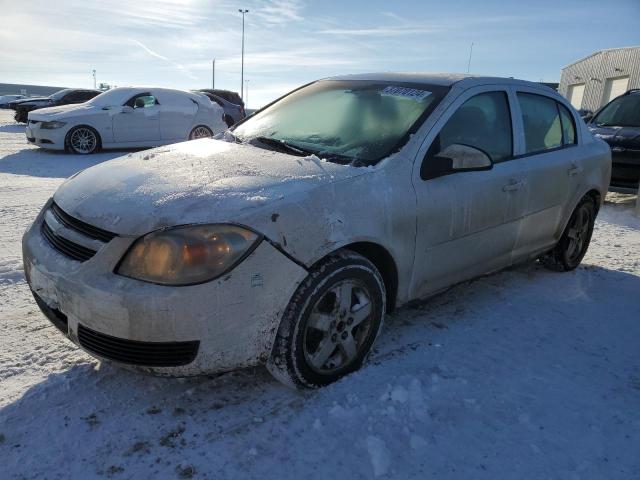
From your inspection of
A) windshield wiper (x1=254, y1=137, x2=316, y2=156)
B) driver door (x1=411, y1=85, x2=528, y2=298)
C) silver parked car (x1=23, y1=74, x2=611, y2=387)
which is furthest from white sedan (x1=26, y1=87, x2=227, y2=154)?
driver door (x1=411, y1=85, x2=528, y2=298)

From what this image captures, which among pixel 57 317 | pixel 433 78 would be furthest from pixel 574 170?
pixel 57 317

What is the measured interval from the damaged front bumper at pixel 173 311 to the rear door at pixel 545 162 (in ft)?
7.04

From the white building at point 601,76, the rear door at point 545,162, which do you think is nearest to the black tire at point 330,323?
the rear door at point 545,162

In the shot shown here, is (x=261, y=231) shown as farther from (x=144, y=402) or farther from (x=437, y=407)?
(x=437, y=407)

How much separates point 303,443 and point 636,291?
10.8 ft

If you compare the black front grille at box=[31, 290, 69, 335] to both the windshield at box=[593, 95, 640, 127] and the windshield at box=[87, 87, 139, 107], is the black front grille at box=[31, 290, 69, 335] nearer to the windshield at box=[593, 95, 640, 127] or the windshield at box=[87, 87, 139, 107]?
the windshield at box=[593, 95, 640, 127]

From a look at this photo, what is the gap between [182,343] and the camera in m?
1.98

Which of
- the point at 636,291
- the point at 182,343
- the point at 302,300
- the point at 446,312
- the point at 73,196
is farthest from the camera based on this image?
the point at 636,291

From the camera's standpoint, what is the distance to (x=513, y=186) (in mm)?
3275

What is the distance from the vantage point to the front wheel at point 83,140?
32.4ft

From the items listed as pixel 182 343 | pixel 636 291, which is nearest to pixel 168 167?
pixel 182 343

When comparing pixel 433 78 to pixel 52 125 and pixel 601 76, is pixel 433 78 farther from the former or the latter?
pixel 601 76

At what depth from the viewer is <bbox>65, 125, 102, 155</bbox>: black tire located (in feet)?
32.4

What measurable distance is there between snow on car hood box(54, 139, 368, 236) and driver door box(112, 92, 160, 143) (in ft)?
27.1
